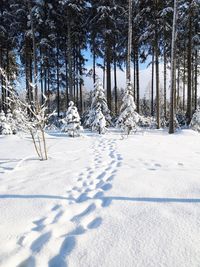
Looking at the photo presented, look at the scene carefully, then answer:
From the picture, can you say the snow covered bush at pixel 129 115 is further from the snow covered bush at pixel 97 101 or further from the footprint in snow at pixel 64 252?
the footprint in snow at pixel 64 252

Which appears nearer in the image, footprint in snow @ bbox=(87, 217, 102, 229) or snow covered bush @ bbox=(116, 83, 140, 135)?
footprint in snow @ bbox=(87, 217, 102, 229)

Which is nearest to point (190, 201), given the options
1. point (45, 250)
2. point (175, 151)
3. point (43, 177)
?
point (45, 250)

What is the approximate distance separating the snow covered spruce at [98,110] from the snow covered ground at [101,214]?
6675 mm

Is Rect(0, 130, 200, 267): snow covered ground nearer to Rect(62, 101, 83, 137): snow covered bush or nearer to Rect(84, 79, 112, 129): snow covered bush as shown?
Rect(62, 101, 83, 137): snow covered bush

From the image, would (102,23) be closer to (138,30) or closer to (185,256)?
(138,30)

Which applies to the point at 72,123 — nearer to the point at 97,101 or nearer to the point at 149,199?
the point at 97,101

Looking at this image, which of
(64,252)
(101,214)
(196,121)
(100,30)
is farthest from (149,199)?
(100,30)

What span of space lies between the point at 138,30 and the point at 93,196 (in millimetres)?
17116

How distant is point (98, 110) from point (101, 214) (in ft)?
32.3

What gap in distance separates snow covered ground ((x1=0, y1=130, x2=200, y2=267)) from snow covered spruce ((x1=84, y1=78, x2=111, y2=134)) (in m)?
6.67

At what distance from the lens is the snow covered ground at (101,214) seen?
245cm

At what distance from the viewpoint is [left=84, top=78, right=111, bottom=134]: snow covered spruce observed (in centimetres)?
1257

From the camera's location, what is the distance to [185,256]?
93.2 inches

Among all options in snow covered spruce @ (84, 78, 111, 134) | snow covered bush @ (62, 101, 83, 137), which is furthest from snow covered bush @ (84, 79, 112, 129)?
snow covered bush @ (62, 101, 83, 137)
